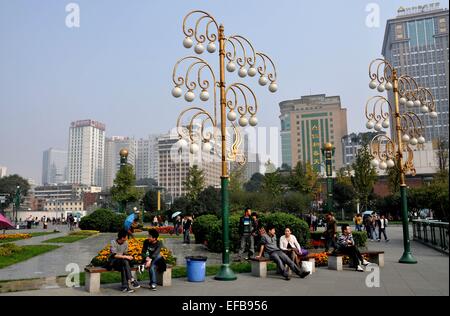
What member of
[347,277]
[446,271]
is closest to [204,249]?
[347,277]

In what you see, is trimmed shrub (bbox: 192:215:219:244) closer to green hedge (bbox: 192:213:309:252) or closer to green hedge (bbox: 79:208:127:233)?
green hedge (bbox: 192:213:309:252)

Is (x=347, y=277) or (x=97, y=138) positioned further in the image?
(x=97, y=138)

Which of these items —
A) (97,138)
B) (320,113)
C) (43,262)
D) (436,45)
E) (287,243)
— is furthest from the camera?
(97,138)

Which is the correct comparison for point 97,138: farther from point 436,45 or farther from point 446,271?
point 446,271

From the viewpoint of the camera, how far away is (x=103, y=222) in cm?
3044

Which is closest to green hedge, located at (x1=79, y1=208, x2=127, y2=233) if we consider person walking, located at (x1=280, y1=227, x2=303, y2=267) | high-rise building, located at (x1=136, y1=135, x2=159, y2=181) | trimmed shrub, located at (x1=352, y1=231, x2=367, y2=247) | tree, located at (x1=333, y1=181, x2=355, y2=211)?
trimmed shrub, located at (x1=352, y1=231, x2=367, y2=247)

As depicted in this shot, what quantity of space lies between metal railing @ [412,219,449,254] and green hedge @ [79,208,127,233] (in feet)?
69.0

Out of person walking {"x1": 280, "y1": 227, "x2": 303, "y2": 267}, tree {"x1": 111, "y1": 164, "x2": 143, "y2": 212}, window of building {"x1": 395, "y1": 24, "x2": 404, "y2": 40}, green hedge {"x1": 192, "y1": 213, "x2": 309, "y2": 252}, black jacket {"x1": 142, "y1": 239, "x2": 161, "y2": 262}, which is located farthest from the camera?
window of building {"x1": 395, "y1": 24, "x2": 404, "y2": 40}

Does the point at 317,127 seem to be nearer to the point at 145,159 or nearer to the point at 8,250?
the point at 145,159

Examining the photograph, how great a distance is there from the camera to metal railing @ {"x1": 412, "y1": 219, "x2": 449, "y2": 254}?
1480 centimetres

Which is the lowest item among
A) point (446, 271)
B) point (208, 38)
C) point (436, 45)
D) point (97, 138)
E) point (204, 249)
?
point (204, 249)
